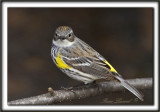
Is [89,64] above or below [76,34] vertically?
below

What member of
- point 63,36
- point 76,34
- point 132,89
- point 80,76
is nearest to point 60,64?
point 80,76

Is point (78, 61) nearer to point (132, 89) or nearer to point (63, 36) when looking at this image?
point (63, 36)

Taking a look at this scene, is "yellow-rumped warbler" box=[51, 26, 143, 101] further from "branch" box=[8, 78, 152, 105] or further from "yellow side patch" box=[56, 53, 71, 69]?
"branch" box=[8, 78, 152, 105]

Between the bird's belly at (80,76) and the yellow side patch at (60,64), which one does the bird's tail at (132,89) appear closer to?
the bird's belly at (80,76)

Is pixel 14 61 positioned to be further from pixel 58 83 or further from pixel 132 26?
pixel 132 26

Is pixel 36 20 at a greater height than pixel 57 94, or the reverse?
pixel 36 20

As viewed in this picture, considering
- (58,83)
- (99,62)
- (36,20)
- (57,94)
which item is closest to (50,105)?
(57,94)

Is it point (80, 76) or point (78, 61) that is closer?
point (80, 76)
